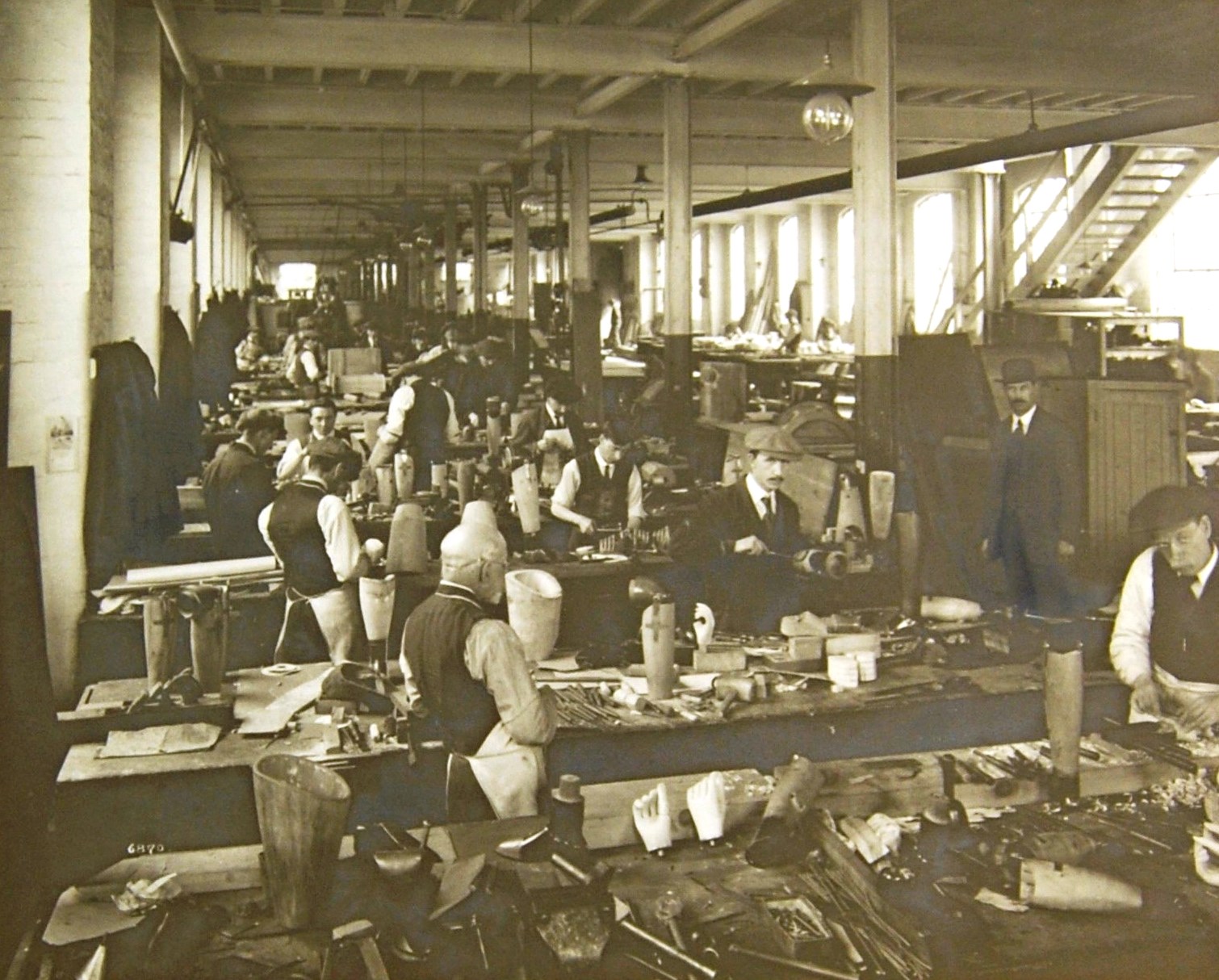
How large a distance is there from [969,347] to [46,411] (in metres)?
5.81

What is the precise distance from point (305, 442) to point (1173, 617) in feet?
11.1

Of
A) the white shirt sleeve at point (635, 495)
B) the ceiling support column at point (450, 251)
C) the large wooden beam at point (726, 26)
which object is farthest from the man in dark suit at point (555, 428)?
the ceiling support column at point (450, 251)

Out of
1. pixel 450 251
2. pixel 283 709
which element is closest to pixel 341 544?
pixel 283 709

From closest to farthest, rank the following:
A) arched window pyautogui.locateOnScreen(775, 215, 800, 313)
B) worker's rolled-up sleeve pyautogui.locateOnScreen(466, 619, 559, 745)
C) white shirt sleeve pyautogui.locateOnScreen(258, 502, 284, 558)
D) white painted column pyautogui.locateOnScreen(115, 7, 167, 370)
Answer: worker's rolled-up sleeve pyautogui.locateOnScreen(466, 619, 559, 745) < white shirt sleeve pyautogui.locateOnScreen(258, 502, 284, 558) < white painted column pyautogui.locateOnScreen(115, 7, 167, 370) < arched window pyautogui.locateOnScreen(775, 215, 800, 313)

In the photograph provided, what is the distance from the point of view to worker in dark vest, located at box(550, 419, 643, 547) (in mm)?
6051

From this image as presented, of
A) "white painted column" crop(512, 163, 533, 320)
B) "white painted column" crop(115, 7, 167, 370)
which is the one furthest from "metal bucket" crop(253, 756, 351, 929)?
"white painted column" crop(512, 163, 533, 320)

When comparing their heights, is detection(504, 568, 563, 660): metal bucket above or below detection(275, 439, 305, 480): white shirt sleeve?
below

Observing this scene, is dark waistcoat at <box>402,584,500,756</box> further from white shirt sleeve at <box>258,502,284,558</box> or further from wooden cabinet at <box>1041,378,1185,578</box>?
wooden cabinet at <box>1041,378,1185,578</box>

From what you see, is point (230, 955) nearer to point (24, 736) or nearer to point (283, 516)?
point (24, 736)

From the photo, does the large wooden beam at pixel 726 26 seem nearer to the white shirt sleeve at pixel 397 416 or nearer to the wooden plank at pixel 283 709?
the white shirt sleeve at pixel 397 416

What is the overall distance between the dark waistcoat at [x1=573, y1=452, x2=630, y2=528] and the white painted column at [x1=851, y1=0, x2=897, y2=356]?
8.69 feet

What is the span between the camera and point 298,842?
3.22 m

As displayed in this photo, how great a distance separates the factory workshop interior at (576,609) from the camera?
10.6 ft

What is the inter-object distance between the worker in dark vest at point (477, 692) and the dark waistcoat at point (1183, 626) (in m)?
2.19
